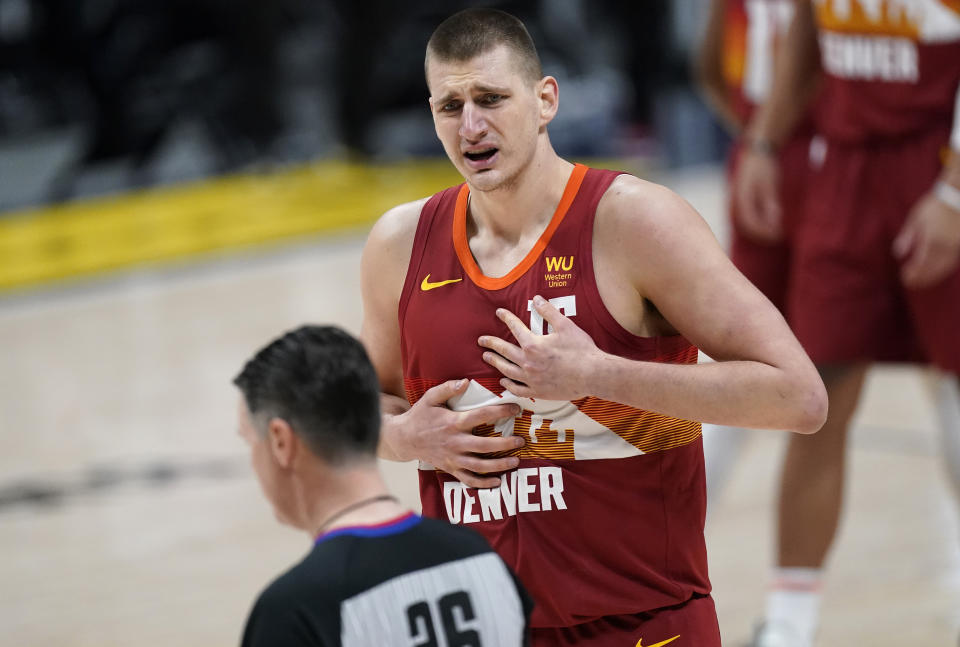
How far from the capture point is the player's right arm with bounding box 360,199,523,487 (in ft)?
8.92

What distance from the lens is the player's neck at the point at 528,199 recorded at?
9.03 feet

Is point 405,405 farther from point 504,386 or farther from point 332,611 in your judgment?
point 332,611

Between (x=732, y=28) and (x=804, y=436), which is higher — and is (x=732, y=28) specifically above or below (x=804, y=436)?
above

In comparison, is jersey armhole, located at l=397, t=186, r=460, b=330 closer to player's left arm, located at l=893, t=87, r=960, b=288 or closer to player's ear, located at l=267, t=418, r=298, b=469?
player's ear, located at l=267, t=418, r=298, b=469

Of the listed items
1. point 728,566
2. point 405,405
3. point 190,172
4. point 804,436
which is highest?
point 190,172

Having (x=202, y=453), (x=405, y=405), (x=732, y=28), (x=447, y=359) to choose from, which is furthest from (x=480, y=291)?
(x=202, y=453)

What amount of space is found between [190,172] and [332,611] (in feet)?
41.0

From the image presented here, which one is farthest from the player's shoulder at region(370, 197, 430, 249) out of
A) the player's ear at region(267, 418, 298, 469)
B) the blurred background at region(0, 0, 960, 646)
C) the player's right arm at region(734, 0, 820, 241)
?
the blurred background at region(0, 0, 960, 646)

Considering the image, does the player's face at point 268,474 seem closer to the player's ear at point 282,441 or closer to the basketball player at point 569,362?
the player's ear at point 282,441

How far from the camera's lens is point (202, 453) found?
7.04 m

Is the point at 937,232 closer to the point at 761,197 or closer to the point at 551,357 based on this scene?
the point at 761,197

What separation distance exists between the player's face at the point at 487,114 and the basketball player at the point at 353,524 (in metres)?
0.65

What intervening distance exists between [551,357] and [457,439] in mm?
296

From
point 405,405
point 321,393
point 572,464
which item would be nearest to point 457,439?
point 572,464
